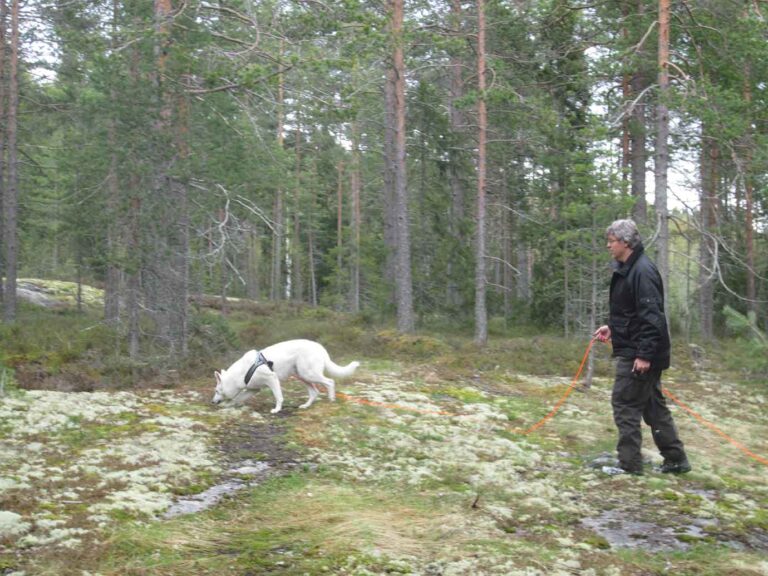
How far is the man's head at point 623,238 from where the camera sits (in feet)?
22.3

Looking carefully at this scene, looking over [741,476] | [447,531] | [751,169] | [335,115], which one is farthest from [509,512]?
[751,169]

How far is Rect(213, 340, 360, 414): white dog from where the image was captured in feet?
29.8

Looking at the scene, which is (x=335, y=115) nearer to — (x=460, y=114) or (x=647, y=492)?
(x=647, y=492)

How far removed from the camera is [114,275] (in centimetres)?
1773

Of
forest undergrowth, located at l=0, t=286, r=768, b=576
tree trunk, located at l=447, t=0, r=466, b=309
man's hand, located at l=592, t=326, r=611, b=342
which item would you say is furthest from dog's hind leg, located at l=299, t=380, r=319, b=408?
tree trunk, located at l=447, t=0, r=466, b=309

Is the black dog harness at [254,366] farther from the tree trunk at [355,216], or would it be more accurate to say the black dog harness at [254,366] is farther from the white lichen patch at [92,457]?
the tree trunk at [355,216]

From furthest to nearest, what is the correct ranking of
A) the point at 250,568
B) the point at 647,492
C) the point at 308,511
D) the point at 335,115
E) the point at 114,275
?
the point at 114,275 → the point at 335,115 → the point at 647,492 → the point at 308,511 → the point at 250,568

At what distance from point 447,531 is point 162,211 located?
859 cm

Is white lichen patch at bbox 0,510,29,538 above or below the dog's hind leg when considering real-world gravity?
below

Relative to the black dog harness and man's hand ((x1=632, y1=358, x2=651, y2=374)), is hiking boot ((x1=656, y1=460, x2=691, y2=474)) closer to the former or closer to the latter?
man's hand ((x1=632, y1=358, x2=651, y2=374))

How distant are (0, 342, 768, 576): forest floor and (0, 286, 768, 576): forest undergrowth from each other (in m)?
0.02

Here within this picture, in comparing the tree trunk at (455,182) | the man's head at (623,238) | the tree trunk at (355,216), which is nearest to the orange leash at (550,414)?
the man's head at (623,238)

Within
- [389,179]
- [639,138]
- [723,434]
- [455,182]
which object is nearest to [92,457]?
[723,434]

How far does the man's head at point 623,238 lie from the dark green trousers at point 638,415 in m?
0.97
